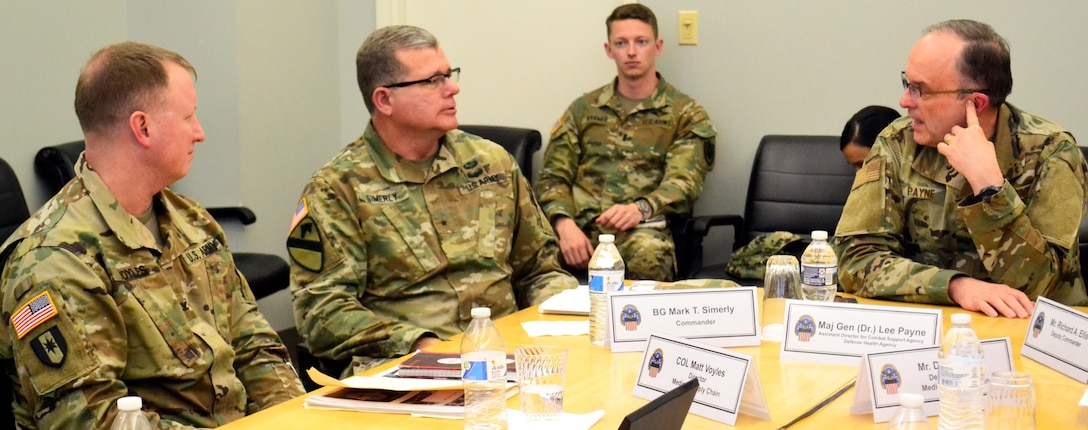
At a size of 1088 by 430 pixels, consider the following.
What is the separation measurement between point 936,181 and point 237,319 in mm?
1662

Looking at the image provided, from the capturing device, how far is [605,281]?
88.8 inches

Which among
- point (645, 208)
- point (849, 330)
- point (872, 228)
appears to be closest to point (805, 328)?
point (849, 330)

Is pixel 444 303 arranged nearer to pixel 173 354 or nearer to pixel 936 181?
pixel 173 354

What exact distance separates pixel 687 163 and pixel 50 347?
303 centimetres

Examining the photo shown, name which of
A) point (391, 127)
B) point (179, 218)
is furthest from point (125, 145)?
point (391, 127)

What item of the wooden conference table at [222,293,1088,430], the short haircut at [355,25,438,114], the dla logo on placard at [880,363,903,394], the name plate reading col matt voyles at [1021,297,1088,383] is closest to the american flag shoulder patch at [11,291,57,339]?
the wooden conference table at [222,293,1088,430]

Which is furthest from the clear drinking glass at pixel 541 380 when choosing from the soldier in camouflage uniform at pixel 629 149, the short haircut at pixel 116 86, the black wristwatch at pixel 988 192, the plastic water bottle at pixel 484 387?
the soldier in camouflage uniform at pixel 629 149

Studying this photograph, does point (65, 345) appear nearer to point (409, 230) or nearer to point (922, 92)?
point (409, 230)

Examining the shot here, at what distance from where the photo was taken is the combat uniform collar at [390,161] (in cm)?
275

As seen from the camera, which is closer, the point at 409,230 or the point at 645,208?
the point at 409,230

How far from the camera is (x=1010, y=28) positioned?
14.3 feet

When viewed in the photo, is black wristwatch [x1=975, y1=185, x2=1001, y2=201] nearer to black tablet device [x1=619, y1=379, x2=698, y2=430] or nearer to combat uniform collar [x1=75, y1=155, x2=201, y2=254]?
black tablet device [x1=619, y1=379, x2=698, y2=430]

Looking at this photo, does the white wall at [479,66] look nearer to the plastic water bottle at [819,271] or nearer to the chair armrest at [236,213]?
the chair armrest at [236,213]

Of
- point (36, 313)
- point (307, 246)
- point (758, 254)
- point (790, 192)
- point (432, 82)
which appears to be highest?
point (432, 82)
